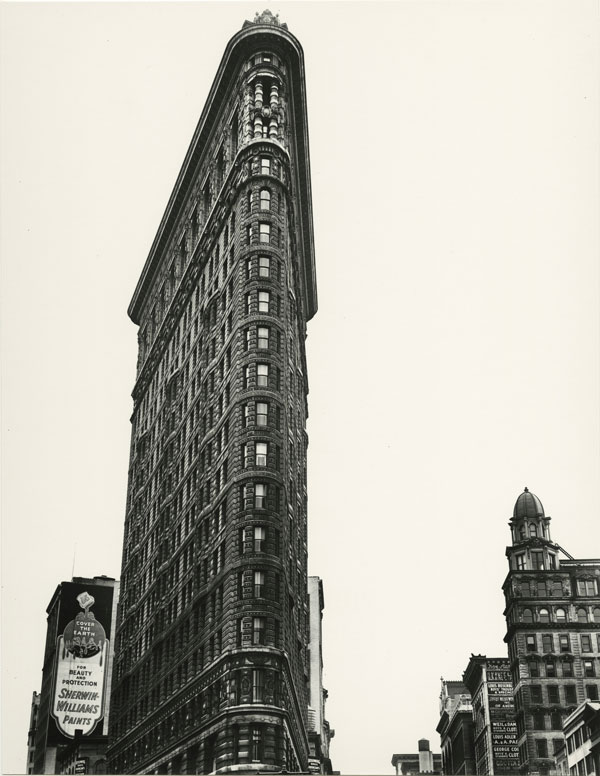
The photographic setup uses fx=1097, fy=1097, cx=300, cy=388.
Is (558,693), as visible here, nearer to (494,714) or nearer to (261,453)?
(494,714)

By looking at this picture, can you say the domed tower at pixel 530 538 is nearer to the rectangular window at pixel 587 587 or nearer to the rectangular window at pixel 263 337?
the rectangular window at pixel 587 587

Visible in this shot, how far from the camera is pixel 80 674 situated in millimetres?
123625

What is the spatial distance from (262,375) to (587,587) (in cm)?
7065

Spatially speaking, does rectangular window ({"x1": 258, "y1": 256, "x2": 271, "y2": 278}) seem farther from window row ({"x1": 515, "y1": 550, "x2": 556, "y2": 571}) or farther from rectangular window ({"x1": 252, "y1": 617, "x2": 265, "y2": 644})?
window row ({"x1": 515, "y1": 550, "x2": 556, "y2": 571})

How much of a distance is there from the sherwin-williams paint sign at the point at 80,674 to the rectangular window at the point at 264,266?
55.6 metres

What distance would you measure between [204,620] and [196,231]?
1834 inches

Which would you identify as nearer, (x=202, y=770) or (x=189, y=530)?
(x=202, y=770)

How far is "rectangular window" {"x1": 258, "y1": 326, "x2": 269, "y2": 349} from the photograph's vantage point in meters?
84.8

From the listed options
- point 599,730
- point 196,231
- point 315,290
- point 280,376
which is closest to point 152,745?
point 280,376

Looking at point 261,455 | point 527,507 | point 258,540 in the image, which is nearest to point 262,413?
point 261,455

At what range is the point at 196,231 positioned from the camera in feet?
373

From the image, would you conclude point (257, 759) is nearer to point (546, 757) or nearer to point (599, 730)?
point (599, 730)

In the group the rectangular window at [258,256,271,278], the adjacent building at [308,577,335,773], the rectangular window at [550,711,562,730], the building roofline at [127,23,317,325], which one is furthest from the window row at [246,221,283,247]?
the adjacent building at [308,577,335,773]

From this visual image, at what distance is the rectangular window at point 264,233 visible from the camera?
8970 cm
